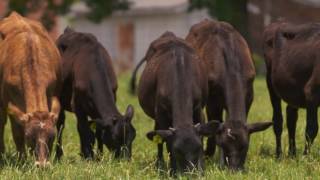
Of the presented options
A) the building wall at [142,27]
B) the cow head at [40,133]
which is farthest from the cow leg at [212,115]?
the building wall at [142,27]

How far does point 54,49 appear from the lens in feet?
38.0

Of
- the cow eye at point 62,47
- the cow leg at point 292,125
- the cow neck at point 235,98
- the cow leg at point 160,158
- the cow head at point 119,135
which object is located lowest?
the cow leg at point 292,125

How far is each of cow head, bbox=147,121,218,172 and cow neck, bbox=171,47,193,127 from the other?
163 millimetres

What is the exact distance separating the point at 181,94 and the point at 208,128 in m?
0.58

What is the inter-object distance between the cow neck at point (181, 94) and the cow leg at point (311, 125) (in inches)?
80.8

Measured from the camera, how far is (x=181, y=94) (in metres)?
10.5

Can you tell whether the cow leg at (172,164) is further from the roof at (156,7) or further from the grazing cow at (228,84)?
the roof at (156,7)

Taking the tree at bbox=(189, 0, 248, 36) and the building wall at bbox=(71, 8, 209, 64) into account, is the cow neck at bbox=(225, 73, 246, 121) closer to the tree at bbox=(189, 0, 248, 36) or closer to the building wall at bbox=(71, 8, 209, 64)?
the tree at bbox=(189, 0, 248, 36)

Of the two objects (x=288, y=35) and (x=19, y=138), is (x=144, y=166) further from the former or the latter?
(x=288, y=35)

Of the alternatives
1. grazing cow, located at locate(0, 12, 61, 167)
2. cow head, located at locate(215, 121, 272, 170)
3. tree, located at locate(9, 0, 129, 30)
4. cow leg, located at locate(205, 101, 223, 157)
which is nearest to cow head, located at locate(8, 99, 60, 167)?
grazing cow, located at locate(0, 12, 61, 167)

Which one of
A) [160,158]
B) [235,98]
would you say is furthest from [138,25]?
[235,98]

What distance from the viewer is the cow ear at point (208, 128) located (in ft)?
33.1

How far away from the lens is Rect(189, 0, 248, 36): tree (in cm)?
2742

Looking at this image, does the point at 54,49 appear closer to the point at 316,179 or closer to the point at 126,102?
the point at 316,179
